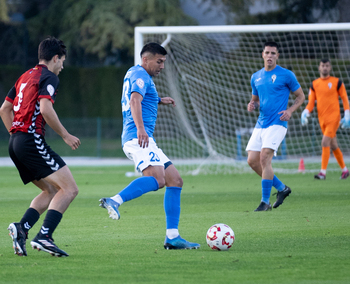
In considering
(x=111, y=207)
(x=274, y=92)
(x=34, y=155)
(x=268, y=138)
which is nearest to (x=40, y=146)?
(x=34, y=155)

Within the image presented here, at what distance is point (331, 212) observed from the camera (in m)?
7.67

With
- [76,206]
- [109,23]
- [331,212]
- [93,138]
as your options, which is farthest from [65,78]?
[331,212]

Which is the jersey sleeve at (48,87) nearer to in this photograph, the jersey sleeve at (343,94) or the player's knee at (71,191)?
the player's knee at (71,191)

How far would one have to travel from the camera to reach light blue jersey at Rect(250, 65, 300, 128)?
8203 mm

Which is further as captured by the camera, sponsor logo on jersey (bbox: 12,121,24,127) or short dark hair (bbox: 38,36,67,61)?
short dark hair (bbox: 38,36,67,61)

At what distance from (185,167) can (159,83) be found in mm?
2585

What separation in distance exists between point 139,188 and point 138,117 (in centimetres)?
66

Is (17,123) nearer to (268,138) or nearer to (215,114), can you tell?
(268,138)

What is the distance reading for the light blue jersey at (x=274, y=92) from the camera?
8.20 m

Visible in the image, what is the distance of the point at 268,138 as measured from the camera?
319 inches

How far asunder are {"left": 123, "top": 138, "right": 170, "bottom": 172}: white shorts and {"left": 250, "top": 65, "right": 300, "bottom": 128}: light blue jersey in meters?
3.21

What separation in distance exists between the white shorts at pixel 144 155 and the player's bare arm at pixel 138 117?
0.12m

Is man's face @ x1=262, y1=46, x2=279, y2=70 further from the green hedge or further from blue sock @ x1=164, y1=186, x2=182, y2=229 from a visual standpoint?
the green hedge

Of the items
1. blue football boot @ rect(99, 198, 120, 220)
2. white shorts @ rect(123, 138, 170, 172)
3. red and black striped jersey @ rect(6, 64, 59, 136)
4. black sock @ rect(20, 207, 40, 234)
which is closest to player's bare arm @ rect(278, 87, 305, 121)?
white shorts @ rect(123, 138, 170, 172)
